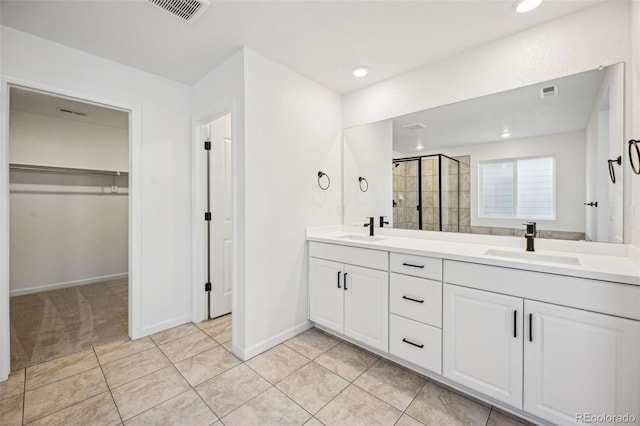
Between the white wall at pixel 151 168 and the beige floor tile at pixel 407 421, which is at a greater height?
the white wall at pixel 151 168

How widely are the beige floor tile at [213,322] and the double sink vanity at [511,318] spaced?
1350mm

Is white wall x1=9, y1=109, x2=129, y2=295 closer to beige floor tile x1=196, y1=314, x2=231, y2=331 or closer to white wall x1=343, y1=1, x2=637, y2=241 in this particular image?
beige floor tile x1=196, y1=314, x2=231, y2=331

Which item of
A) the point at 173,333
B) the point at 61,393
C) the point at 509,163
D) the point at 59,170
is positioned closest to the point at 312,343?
the point at 173,333

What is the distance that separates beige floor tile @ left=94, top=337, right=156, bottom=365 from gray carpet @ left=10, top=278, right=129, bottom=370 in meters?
0.13

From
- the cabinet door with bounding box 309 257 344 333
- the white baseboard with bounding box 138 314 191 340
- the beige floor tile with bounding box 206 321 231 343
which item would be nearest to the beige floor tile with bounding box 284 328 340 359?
the cabinet door with bounding box 309 257 344 333

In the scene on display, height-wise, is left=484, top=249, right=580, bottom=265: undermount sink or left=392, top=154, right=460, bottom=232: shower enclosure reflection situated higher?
left=392, top=154, right=460, bottom=232: shower enclosure reflection

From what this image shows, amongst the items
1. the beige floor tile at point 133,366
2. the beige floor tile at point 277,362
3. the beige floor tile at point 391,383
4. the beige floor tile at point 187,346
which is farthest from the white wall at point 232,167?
the beige floor tile at point 391,383

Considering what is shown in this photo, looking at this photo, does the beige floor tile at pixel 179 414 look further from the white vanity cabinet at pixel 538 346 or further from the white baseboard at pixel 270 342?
the white vanity cabinet at pixel 538 346

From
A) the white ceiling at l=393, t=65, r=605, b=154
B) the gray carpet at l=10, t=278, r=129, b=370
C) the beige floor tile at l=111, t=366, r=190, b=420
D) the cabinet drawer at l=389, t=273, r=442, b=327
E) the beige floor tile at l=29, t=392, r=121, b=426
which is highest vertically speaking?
the white ceiling at l=393, t=65, r=605, b=154

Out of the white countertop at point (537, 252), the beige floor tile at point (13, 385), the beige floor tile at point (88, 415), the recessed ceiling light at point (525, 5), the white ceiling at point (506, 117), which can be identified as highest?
the recessed ceiling light at point (525, 5)

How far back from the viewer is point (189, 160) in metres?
2.83

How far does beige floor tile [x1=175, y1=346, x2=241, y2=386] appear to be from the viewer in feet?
6.40

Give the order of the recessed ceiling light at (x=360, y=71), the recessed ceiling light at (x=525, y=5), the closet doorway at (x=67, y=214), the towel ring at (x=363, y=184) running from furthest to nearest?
the closet doorway at (x=67, y=214) < the towel ring at (x=363, y=184) < the recessed ceiling light at (x=360, y=71) < the recessed ceiling light at (x=525, y=5)

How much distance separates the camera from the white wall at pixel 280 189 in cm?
220
